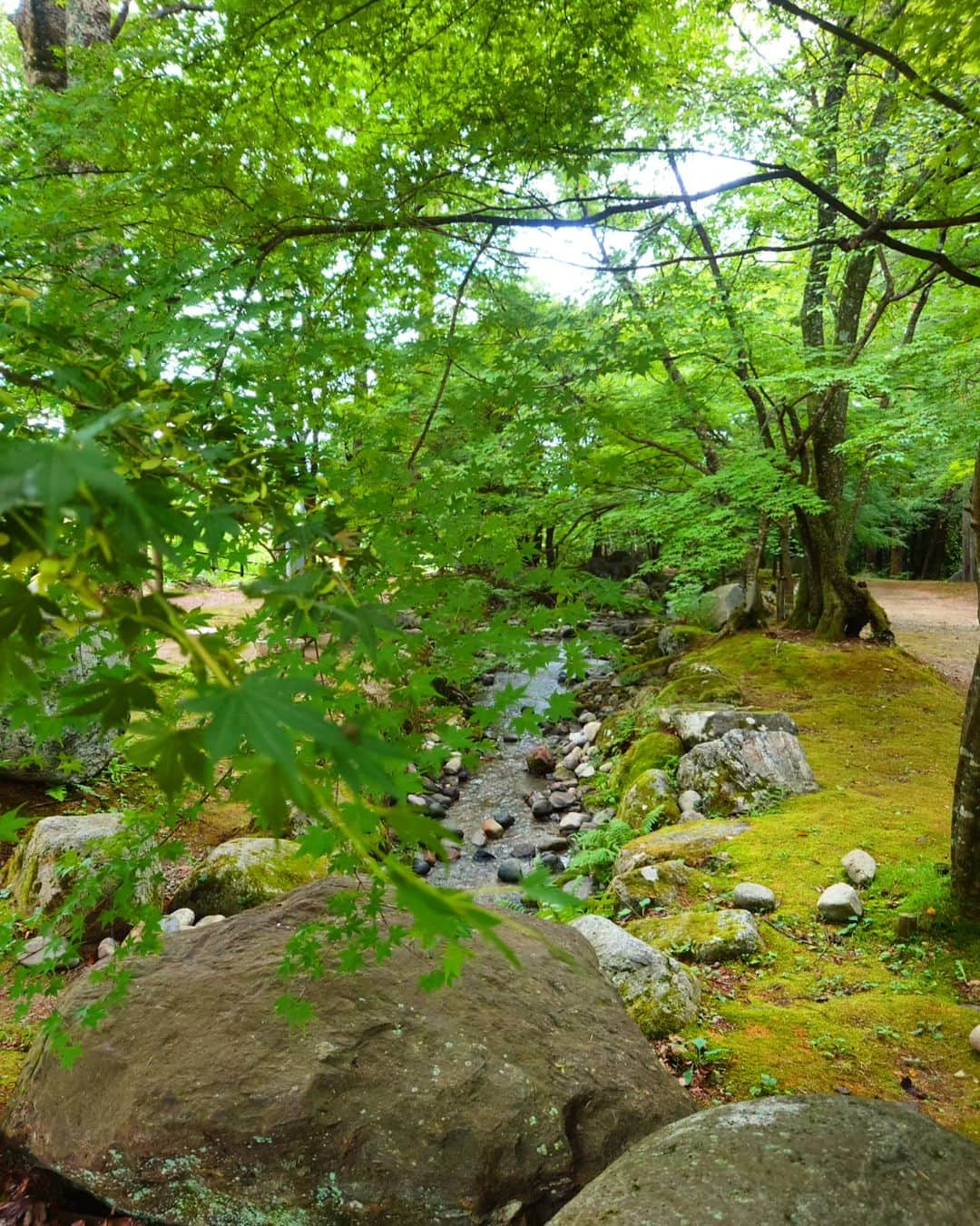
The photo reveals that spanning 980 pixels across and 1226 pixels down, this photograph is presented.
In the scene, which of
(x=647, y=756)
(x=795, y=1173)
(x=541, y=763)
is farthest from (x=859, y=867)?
(x=541, y=763)

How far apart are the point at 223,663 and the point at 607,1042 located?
A: 2474 millimetres

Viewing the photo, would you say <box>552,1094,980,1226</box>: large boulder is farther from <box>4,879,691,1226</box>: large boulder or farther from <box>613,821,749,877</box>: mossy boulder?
<box>613,821,749,877</box>: mossy boulder

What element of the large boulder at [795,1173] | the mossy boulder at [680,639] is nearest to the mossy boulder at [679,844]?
the large boulder at [795,1173]

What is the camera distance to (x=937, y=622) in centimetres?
1381

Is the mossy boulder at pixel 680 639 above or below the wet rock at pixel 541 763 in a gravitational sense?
above

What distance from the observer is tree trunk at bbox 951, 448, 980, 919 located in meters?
3.54

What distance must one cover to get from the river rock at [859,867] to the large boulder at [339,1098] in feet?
8.05

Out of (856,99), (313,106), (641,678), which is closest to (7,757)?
(313,106)

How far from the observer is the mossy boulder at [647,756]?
6.90m

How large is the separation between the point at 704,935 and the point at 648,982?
2.72ft

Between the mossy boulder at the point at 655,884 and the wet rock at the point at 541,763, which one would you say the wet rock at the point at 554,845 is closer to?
the mossy boulder at the point at 655,884

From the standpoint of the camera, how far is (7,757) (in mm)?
5262

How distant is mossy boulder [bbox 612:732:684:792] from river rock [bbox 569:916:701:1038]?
345 cm

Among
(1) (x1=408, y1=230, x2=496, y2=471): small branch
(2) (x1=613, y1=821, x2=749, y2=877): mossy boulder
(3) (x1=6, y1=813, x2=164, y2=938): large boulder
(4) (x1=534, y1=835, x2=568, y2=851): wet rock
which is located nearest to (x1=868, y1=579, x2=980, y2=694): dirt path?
(2) (x1=613, y1=821, x2=749, y2=877): mossy boulder
